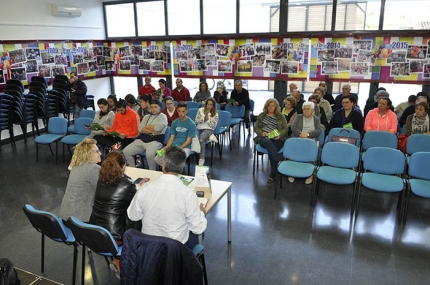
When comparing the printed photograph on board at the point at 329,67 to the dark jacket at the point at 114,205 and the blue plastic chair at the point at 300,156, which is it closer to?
the blue plastic chair at the point at 300,156

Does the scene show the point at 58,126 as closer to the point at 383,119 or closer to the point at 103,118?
the point at 103,118

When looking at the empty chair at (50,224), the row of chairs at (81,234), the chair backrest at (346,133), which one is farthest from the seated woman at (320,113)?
the empty chair at (50,224)

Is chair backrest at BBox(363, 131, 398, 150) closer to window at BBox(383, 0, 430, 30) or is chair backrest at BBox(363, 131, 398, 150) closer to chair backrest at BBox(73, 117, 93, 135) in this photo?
window at BBox(383, 0, 430, 30)

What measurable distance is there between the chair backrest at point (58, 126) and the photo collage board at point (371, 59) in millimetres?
5774

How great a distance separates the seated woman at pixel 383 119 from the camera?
18.2ft

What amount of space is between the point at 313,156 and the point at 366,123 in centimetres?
165

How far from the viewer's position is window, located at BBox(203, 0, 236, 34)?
905 centimetres

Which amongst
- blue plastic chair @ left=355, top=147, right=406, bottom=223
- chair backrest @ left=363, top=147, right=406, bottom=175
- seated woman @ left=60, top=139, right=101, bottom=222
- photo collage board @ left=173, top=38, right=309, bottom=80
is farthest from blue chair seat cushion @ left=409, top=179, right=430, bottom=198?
photo collage board @ left=173, top=38, right=309, bottom=80

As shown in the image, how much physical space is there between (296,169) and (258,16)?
5.51 m

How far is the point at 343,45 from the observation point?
7.92m

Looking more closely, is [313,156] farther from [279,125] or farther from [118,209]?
[118,209]

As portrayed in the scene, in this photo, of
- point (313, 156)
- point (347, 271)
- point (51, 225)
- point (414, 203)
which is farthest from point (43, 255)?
point (414, 203)

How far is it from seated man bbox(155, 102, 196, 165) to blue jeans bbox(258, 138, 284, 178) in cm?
118

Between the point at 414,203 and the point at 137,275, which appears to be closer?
the point at 137,275
